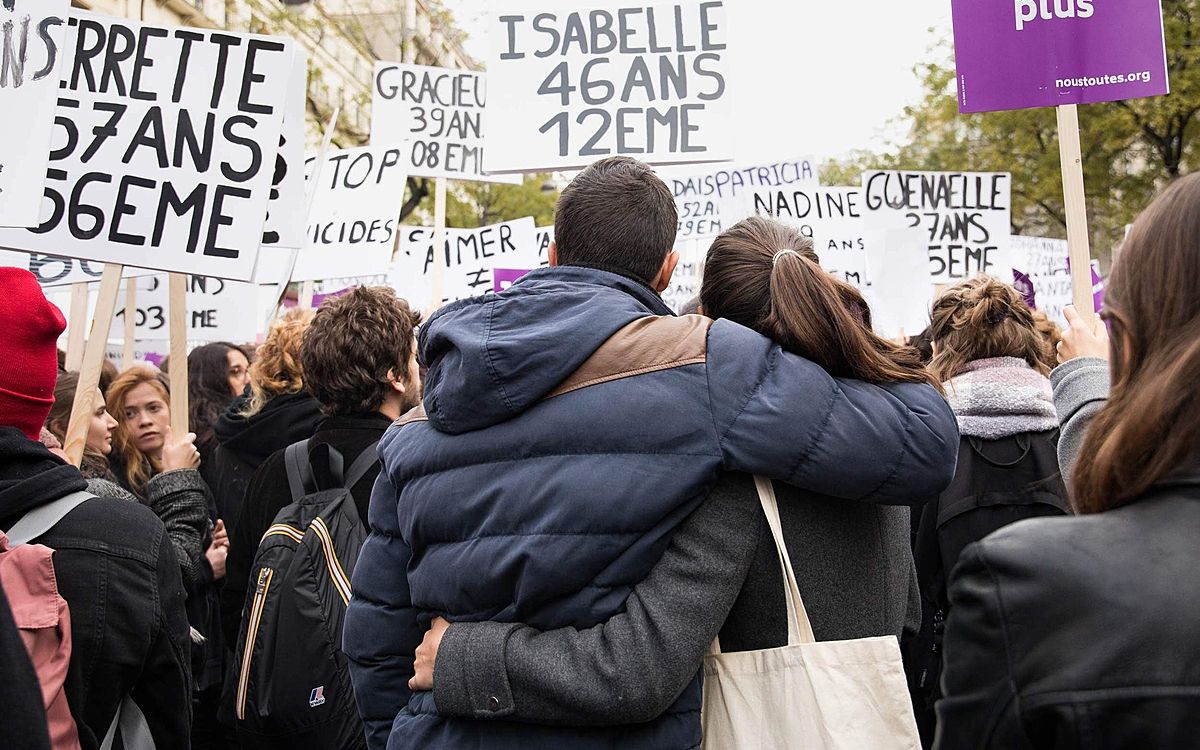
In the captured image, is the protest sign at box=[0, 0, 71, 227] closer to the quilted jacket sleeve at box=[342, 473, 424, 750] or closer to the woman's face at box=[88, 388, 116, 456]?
the woman's face at box=[88, 388, 116, 456]

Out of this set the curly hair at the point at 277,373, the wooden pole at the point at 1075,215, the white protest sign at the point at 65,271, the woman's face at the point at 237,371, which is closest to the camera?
the wooden pole at the point at 1075,215

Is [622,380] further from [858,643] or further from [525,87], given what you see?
[525,87]

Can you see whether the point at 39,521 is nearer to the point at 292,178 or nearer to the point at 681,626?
the point at 681,626

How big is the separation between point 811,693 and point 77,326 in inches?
271

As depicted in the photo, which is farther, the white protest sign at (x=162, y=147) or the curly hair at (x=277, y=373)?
the curly hair at (x=277, y=373)

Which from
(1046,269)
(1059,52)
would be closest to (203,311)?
(1059,52)

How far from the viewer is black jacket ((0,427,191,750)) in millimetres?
2420

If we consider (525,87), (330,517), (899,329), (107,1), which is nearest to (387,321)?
(330,517)

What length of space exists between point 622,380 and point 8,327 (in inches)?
52.3

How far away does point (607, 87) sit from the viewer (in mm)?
6816

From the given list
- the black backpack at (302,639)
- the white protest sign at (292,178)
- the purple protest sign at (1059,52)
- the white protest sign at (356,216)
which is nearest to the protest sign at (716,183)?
the white protest sign at (356,216)

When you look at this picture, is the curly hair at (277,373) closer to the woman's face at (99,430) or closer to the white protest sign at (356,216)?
the woman's face at (99,430)

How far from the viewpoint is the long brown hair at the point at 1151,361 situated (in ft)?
4.39

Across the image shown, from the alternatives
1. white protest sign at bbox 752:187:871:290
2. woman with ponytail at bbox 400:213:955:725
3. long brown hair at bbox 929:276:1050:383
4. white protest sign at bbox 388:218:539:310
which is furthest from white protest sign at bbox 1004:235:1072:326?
woman with ponytail at bbox 400:213:955:725
